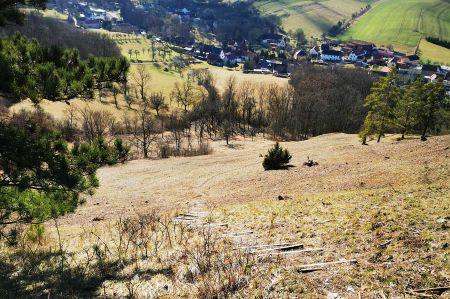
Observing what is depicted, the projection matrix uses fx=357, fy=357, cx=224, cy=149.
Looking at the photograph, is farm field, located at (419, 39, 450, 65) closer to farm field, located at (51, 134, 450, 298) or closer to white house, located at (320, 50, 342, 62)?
white house, located at (320, 50, 342, 62)

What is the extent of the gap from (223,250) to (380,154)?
23465mm

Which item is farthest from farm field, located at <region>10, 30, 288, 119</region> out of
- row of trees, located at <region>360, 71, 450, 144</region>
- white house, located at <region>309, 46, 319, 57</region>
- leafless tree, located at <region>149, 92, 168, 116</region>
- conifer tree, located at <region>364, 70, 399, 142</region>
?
row of trees, located at <region>360, 71, 450, 144</region>

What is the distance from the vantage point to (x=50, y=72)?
32.6 feet

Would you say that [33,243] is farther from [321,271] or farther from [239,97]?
[239,97]

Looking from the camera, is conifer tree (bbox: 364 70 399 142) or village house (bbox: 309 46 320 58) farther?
village house (bbox: 309 46 320 58)

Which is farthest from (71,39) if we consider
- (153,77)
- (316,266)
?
(316,266)

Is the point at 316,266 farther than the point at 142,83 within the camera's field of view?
No

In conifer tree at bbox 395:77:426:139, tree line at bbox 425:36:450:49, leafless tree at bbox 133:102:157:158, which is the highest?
tree line at bbox 425:36:450:49

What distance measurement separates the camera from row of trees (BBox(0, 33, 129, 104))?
9.55m

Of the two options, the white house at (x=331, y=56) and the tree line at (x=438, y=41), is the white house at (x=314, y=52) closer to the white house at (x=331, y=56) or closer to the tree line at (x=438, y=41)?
the white house at (x=331, y=56)

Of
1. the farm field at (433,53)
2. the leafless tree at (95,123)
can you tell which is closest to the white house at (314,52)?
the farm field at (433,53)

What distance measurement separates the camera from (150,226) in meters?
13.4

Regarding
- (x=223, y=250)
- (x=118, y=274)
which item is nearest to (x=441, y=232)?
(x=223, y=250)

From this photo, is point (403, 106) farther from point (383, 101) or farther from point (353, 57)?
point (353, 57)
